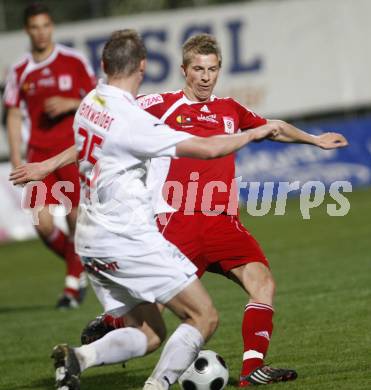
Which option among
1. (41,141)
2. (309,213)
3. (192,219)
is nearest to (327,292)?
(41,141)

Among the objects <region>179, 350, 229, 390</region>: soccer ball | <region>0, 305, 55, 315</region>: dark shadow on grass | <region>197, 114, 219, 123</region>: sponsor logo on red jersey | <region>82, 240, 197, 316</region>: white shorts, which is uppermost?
<region>197, 114, 219, 123</region>: sponsor logo on red jersey

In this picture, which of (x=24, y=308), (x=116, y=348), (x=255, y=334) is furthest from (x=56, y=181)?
(x=116, y=348)

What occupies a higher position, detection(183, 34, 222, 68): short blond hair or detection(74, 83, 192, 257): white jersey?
detection(183, 34, 222, 68): short blond hair

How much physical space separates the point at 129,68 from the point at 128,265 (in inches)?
41.9

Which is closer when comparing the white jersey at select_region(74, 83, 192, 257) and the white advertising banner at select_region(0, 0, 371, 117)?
the white jersey at select_region(74, 83, 192, 257)

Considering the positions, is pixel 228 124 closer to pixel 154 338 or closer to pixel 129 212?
pixel 129 212

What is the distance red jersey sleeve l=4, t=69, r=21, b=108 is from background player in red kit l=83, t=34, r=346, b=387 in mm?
4259

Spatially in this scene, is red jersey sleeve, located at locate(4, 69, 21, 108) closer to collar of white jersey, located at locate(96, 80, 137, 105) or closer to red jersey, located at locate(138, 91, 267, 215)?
red jersey, located at locate(138, 91, 267, 215)

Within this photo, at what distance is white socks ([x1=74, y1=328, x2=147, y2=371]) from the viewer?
6.14 metres

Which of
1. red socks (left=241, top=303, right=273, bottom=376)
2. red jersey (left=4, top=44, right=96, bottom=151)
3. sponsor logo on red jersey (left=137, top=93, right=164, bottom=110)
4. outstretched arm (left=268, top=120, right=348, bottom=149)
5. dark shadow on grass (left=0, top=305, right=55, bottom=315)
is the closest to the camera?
outstretched arm (left=268, top=120, right=348, bottom=149)

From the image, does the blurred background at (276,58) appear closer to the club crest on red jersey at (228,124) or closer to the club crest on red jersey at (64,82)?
the club crest on red jersey at (64,82)

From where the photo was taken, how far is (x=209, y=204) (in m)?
7.27

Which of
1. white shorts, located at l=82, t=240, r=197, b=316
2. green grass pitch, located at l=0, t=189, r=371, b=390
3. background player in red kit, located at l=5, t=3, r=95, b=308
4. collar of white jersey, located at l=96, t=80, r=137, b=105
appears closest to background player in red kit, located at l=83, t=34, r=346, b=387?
green grass pitch, located at l=0, t=189, r=371, b=390

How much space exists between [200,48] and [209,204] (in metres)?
1.02
